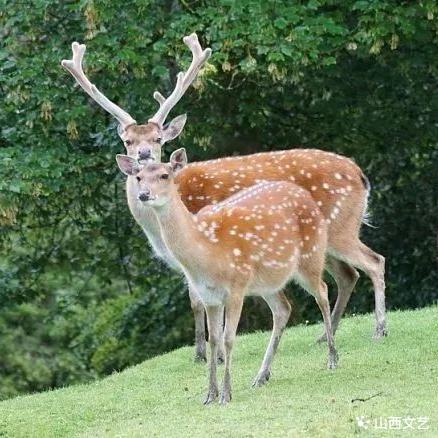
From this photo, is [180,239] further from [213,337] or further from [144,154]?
[144,154]

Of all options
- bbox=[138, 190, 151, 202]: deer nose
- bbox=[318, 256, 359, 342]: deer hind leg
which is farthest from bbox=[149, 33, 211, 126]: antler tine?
bbox=[138, 190, 151, 202]: deer nose

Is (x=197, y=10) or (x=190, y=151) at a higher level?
(x=197, y=10)

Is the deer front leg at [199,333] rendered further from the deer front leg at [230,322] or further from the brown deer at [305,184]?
the deer front leg at [230,322]

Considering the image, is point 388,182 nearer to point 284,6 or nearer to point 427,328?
point 284,6

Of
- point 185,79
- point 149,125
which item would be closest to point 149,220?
point 149,125

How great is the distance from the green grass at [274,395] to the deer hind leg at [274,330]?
84mm

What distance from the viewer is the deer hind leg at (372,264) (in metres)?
10.5

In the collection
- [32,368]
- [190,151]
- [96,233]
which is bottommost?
[32,368]

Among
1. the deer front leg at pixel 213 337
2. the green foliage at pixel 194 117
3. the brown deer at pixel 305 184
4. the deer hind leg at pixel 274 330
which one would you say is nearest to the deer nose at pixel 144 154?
the brown deer at pixel 305 184

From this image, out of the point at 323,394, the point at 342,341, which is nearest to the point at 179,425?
the point at 323,394

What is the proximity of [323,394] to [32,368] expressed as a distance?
41.5 ft

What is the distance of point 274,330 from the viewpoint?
30.3 ft

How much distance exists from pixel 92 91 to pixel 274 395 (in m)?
3.41

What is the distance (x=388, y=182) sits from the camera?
1608cm
